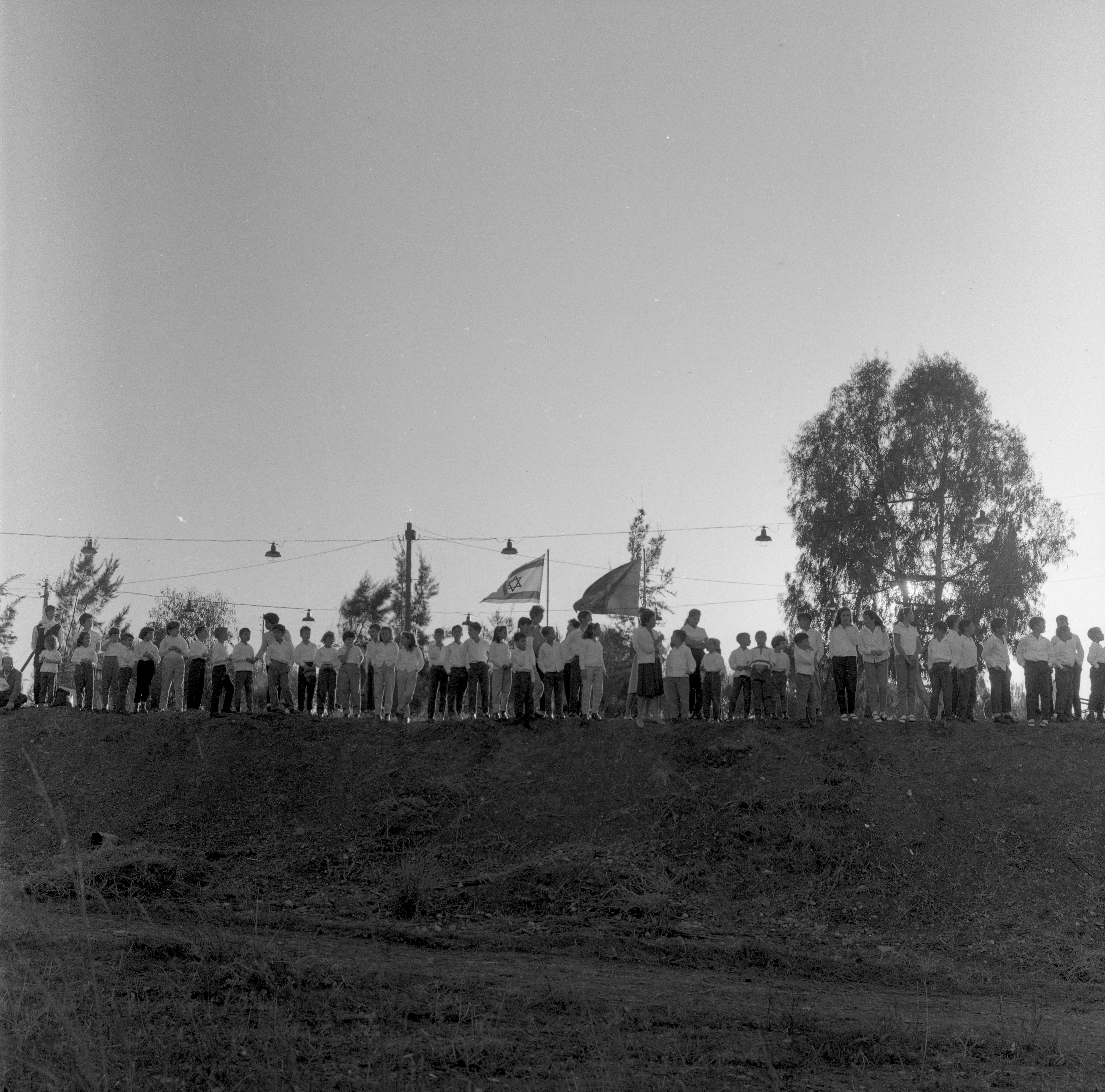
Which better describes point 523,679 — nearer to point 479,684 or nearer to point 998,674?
point 479,684

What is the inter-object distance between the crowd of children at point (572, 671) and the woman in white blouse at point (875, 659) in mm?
22

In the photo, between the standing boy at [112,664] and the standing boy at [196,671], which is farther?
the standing boy at [112,664]

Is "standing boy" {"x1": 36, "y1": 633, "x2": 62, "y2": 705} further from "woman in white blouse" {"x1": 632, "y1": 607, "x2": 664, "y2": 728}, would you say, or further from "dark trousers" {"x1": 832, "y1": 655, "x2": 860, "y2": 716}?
"dark trousers" {"x1": 832, "y1": 655, "x2": 860, "y2": 716}

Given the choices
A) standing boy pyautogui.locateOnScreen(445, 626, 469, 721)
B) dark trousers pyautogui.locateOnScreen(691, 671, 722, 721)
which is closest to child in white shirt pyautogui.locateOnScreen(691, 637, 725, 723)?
dark trousers pyautogui.locateOnScreen(691, 671, 722, 721)

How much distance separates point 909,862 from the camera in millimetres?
13391

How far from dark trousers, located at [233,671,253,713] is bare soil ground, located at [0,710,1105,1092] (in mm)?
554

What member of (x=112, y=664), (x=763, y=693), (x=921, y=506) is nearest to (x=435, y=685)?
(x=763, y=693)

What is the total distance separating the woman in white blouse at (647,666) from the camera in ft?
54.9

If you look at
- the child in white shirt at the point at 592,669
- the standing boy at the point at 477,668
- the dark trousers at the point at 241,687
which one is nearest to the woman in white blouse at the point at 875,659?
the child in white shirt at the point at 592,669

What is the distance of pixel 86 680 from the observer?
19.7 meters

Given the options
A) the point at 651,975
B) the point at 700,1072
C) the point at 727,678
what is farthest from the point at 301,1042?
the point at 727,678

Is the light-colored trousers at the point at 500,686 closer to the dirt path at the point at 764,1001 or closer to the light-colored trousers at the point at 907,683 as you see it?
the light-colored trousers at the point at 907,683

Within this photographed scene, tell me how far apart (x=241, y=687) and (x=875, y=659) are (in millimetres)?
10558

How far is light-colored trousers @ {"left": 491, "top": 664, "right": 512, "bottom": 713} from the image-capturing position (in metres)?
18.1
